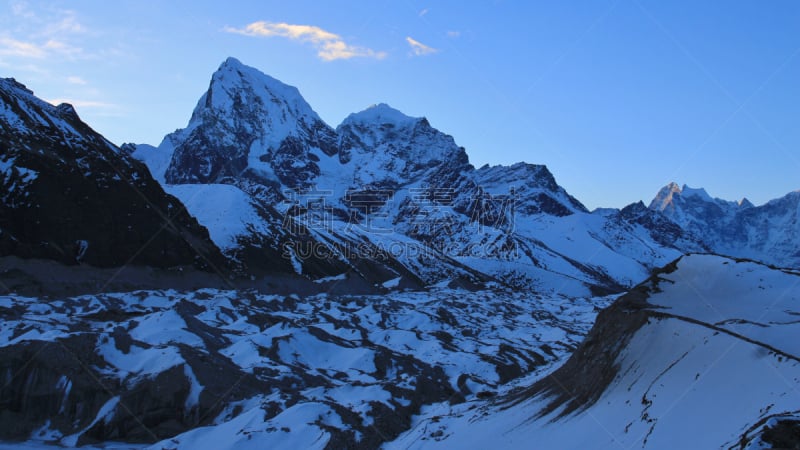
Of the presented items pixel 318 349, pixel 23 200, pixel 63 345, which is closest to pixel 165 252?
pixel 23 200

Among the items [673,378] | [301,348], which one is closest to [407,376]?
[301,348]

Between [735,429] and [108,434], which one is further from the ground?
[735,429]

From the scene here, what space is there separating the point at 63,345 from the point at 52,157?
70.1 m

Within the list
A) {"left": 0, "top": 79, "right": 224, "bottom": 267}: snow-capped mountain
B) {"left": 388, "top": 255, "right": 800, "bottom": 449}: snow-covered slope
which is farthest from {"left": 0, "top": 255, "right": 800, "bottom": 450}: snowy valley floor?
{"left": 0, "top": 79, "right": 224, "bottom": 267}: snow-capped mountain

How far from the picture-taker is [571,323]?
11569cm

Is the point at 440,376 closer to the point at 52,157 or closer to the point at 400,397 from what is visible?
the point at 400,397

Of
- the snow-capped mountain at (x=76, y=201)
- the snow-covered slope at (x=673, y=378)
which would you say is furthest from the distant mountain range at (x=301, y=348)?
the snow-capped mountain at (x=76, y=201)

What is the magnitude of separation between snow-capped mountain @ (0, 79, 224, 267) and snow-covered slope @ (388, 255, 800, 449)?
254 ft

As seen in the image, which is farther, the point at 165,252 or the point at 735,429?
the point at 165,252

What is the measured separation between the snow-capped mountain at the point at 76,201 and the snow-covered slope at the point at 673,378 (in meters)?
77.5

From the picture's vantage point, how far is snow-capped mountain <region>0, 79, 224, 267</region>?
321ft

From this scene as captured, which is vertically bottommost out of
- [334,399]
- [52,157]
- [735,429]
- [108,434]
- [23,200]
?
[108,434]

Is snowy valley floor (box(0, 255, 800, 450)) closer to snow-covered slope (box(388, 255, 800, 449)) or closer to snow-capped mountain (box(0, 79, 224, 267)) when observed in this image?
snow-covered slope (box(388, 255, 800, 449))

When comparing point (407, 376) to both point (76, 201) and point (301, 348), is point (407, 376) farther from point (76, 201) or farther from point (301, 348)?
point (76, 201)
